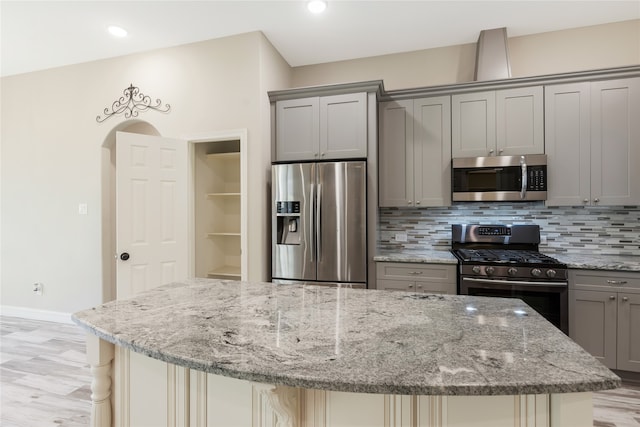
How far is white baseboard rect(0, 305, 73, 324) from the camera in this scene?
3801mm

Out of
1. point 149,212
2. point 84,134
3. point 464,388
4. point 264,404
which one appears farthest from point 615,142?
point 84,134

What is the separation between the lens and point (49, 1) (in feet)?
8.57

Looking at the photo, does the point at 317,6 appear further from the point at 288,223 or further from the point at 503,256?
the point at 503,256

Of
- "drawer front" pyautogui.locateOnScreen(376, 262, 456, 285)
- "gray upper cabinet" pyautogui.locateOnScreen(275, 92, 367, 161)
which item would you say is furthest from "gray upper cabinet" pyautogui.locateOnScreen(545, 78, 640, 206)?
"gray upper cabinet" pyautogui.locateOnScreen(275, 92, 367, 161)

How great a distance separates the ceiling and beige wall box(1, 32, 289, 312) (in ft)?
0.68

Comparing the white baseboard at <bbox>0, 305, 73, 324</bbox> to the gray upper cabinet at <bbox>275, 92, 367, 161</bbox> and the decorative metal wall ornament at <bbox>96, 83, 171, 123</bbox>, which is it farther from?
the gray upper cabinet at <bbox>275, 92, 367, 161</bbox>

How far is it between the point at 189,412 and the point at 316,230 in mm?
1882

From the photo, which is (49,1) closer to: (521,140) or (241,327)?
(241,327)

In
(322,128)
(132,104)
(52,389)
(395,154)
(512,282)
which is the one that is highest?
(132,104)

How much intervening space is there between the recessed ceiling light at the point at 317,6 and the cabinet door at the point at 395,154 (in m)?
1.03

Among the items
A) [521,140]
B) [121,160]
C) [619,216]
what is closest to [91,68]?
[121,160]

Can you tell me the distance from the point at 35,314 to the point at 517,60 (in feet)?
20.5

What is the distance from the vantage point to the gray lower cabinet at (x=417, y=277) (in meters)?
2.73

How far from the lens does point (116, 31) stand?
301cm
